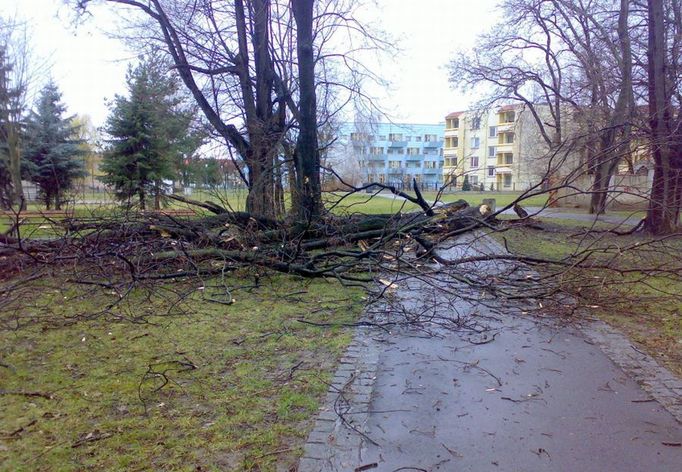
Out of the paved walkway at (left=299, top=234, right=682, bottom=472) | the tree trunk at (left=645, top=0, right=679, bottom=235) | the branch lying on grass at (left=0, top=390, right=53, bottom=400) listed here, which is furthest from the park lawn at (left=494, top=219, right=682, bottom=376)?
the branch lying on grass at (left=0, top=390, right=53, bottom=400)

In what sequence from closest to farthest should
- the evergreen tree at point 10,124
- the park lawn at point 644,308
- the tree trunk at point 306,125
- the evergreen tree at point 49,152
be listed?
1. the park lawn at point 644,308
2. the tree trunk at point 306,125
3. the evergreen tree at point 10,124
4. the evergreen tree at point 49,152

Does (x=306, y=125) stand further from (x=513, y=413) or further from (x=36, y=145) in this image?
(x=36, y=145)

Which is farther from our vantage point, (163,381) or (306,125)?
(306,125)

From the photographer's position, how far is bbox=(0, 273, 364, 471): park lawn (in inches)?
111

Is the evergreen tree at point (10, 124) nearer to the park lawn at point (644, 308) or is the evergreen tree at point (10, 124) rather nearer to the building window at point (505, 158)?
the park lawn at point (644, 308)

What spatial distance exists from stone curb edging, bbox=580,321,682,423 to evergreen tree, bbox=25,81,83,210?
30.0 metres

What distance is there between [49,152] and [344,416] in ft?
105

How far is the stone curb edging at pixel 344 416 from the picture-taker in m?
2.76

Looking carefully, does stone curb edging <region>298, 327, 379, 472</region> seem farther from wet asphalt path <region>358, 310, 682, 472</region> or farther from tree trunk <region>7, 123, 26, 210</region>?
tree trunk <region>7, 123, 26, 210</region>

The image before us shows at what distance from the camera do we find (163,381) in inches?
151

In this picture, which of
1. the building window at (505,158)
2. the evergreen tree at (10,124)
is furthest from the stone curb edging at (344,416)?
the building window at (505,158)

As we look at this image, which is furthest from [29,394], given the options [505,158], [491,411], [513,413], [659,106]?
[505,158]

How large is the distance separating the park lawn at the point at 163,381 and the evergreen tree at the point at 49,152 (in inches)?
1020

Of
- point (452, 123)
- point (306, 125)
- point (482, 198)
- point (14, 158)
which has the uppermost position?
point (452, 123)
